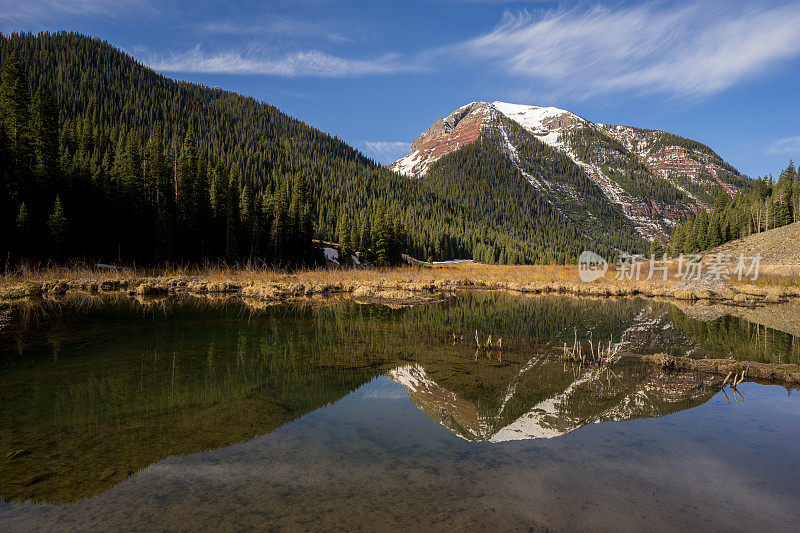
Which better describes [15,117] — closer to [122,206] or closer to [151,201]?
[122,206]

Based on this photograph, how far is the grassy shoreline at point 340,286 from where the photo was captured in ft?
90.4

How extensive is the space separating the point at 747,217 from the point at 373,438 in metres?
111

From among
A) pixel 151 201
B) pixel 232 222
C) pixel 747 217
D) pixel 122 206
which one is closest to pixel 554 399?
pixel 122 206

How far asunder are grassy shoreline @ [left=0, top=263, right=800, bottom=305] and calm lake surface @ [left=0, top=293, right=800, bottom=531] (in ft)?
48.9

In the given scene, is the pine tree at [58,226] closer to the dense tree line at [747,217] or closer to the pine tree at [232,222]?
the pine tree at [232,222]

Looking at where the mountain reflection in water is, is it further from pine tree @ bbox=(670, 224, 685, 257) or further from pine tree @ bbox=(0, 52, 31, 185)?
pine tree @ bbox=(670, 224, 685, 257)

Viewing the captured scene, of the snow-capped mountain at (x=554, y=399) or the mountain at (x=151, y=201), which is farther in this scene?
the mountain at (x=151, y=201)

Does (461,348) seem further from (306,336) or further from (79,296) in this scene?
(79,296)

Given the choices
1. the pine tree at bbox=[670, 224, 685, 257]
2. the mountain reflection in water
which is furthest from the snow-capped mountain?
the pine tree at bbox=[670, 224, 685, 257]

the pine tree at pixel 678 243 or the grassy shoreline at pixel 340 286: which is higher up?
the pine tree at pixel 678 243

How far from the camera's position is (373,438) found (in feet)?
22.5

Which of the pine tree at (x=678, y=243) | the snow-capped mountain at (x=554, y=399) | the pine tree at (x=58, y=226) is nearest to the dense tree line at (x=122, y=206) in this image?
the pine tree at (x=58, y=226)

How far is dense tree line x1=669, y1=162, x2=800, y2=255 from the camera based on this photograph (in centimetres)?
8025

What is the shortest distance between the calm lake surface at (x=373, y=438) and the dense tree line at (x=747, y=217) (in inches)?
3548
